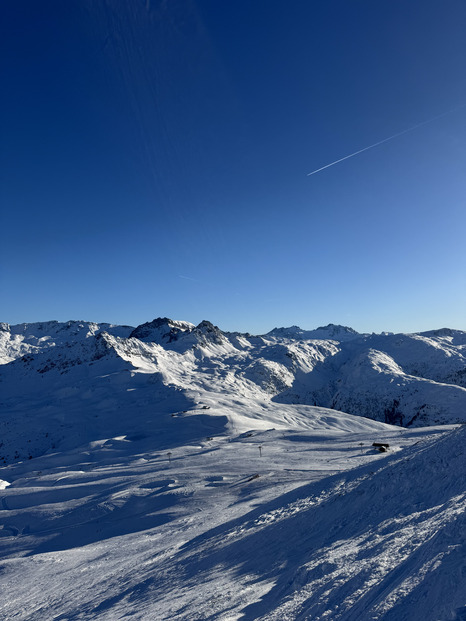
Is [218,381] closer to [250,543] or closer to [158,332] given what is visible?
[158,332]

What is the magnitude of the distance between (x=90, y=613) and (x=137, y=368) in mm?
93021

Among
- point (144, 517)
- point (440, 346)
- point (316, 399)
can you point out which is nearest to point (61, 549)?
point (144, 517)

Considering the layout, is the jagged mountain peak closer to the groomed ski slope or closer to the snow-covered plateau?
the snow-covered plateau

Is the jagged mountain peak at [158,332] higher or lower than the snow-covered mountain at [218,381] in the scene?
higher

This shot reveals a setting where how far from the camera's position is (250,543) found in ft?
42.2

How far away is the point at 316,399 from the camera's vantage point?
124 meters

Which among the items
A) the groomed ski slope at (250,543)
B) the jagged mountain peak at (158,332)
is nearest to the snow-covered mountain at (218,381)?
the jagged mountain peak at (158,332)

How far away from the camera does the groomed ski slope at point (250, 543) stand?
739cm

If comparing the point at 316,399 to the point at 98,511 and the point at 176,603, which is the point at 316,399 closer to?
the point at 98,511

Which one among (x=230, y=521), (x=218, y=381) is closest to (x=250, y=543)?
(x=230, y=521)

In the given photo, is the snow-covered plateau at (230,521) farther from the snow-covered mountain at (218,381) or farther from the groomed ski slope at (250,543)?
the snow-covered mountain at (218,381)

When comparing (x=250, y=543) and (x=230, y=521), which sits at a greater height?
(x=250, y=543)

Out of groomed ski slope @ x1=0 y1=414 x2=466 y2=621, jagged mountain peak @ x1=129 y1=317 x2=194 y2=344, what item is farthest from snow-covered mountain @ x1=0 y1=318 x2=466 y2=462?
groomed ski slope @ x1=0 y1=414 x2=466 y2=621

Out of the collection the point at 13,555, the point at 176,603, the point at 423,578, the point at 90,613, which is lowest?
the point at 13,555
